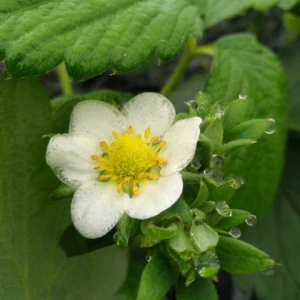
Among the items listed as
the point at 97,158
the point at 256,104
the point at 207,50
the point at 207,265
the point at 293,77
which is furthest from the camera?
the point at 293,77

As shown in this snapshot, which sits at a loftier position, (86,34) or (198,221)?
(86,34)

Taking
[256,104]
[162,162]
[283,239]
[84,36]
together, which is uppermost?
[84,36]

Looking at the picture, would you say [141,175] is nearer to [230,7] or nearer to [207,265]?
[207,265]

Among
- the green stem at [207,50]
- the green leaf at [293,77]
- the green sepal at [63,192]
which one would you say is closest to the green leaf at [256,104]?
the green stem at [207,50]

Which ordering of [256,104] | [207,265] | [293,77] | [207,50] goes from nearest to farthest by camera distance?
1. [207,265]
2. [256,104]
3. [207,50]
4. [293,77]

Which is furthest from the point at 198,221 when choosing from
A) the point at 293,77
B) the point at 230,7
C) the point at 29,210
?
the point at 293,77

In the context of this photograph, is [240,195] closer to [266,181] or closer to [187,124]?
[266,181]

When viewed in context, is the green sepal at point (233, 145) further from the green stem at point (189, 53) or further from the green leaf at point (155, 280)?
the green stem at point (189, 53)
